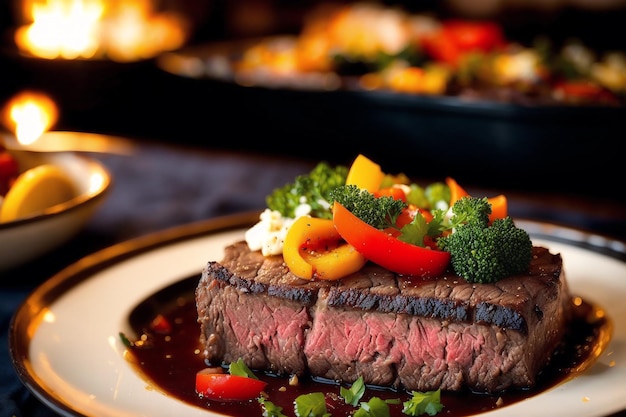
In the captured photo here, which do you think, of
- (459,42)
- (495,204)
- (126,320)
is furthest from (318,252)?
(459,42)

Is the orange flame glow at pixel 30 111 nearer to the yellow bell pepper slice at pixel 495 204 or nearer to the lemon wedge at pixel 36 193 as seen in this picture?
the lemon wedge at pixel 36 193

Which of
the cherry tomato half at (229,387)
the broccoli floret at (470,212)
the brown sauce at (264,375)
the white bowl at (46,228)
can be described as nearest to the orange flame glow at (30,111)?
the white bowl at (46,228)

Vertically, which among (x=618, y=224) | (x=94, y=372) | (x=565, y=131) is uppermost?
(x=565, y=131)

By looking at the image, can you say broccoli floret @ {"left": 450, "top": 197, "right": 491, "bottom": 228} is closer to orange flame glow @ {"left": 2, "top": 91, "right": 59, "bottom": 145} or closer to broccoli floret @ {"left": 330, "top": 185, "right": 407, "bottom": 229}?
broccoli floret @ {"left": 330, "top": 185, "right": 407, "bottom": 229}

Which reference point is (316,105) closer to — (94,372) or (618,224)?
(618,224)

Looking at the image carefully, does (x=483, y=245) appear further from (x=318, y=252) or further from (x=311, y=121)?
(x=311, y=121)

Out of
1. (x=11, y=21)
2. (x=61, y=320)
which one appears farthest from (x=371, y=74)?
(x=11, y=21)
